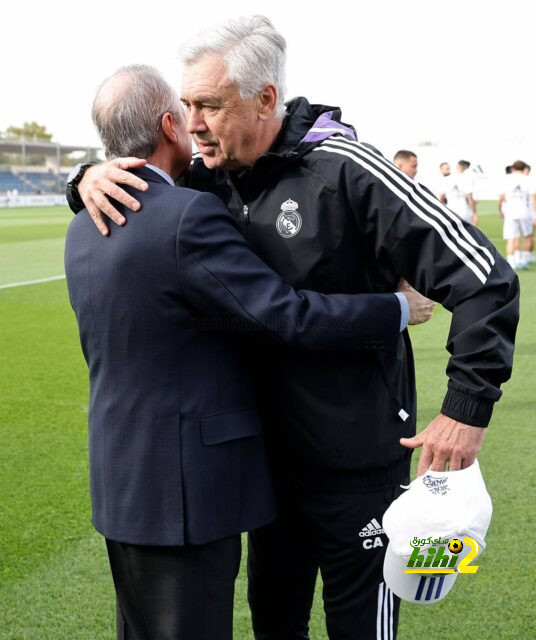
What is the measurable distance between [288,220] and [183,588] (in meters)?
0.97

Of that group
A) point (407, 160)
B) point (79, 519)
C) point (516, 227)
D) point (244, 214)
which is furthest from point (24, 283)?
point (244, 214)

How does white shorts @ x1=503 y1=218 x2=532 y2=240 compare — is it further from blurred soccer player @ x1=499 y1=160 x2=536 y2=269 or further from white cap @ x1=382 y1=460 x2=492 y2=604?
white cap @ x1=382 y1=460 x2=492 y2=604

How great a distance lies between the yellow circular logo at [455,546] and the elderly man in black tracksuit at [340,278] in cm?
18

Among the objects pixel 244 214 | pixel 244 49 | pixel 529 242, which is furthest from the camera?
pixel 529 242

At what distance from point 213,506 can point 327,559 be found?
0.45 meters

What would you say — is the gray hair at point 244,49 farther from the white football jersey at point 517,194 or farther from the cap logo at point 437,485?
the white football jersey at point 517,194

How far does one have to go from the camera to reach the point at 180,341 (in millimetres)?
1989

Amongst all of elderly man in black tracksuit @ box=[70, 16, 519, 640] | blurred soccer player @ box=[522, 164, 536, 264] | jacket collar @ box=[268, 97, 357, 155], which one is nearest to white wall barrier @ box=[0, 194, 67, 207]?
blurred soccer player @ box=[522, 164, 536, 264]

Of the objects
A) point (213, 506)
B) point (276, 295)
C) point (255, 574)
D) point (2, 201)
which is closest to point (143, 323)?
point (276, 295)

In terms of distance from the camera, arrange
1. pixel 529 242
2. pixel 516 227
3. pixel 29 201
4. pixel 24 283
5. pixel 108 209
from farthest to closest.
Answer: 1. pixel 29 201
2. pixel 529 242
3. pixel 516 227
4. pixel 24 283
5. pixel 108 209

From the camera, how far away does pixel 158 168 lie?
211 cm

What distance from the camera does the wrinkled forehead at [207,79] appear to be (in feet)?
6.98

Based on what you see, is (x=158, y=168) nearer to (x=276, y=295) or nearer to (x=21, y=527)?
(x=276, y=295)

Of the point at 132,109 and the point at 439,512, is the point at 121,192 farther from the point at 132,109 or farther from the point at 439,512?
the point at 439,512
